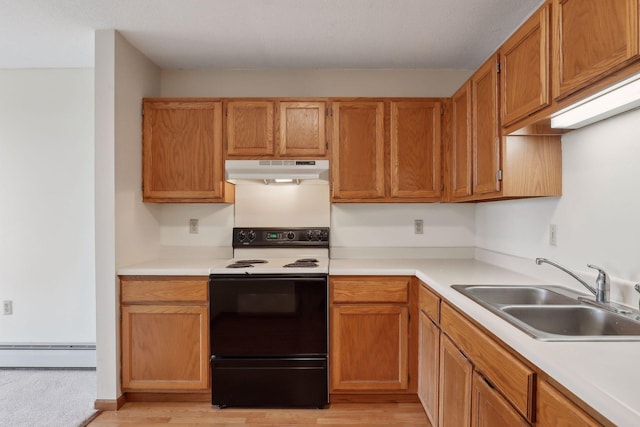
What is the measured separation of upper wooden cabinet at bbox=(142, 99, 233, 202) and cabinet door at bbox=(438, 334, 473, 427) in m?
1.83

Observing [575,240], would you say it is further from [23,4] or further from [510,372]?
[23,4]

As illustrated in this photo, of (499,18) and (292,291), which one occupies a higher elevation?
(499,18)

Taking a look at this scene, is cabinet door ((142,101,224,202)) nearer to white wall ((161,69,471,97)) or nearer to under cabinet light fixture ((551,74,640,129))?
white wall ((161,69,471,97))

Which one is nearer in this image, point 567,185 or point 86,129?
point 567,185

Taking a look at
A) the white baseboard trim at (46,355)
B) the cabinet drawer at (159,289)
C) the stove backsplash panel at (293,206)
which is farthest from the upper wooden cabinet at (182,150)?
the white baseboard trim at (46,355)

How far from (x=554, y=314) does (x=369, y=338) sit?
1.16m

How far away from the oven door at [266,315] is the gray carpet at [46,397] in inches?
37.3

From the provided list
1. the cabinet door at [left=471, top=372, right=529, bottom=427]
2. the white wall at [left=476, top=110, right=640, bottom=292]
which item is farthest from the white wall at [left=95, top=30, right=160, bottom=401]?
the white wall at [left=476, top=110, right=640, bottom=292]

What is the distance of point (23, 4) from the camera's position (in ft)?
6.79

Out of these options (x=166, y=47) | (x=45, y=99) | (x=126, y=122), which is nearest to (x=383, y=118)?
(x=166, y=47)

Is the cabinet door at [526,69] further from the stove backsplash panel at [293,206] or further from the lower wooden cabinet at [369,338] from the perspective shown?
the stove backsplash panel at [293,206]

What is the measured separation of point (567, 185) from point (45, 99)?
3.75m

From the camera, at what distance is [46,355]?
9.65ft

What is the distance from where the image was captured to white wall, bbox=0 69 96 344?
2.96m
